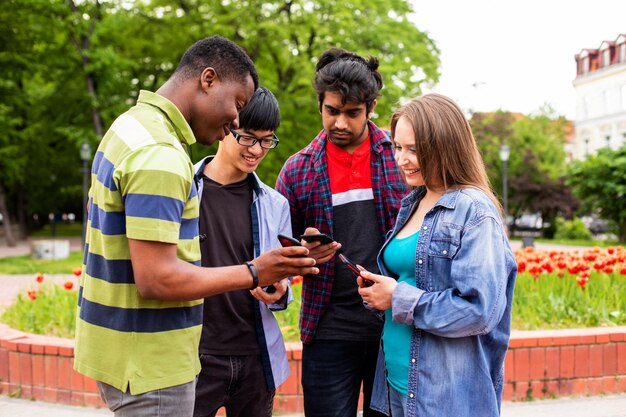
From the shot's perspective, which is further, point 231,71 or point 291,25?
point 291,25

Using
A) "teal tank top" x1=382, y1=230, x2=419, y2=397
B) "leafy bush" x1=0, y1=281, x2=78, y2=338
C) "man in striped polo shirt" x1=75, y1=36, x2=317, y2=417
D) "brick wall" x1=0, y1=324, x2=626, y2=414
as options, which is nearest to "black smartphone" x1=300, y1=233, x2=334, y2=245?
"teal tank top" x1=382, y1=230, x2=419, y2=397

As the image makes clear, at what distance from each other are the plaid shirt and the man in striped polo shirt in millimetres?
957

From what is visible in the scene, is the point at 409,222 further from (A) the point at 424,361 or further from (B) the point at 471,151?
(A) the point at 424,361

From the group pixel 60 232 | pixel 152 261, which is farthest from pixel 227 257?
pixel 60 232

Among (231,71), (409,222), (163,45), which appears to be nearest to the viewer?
(231,71)

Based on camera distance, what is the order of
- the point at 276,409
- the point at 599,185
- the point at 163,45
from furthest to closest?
the point at 599,185 < the point at 163,45 < the point at 276,409

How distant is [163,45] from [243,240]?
730 inches

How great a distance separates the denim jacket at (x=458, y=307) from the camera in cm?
209

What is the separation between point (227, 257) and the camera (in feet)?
8.98

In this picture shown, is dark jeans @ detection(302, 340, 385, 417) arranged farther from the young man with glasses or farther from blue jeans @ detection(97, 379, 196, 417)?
blue jeans @ detection(97, 379, 196, 417)

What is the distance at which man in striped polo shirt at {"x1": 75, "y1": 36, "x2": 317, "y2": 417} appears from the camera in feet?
5.61

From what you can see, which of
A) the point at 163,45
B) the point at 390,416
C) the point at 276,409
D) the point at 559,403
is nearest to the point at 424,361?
the point at 390,416

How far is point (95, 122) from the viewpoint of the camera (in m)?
20.0

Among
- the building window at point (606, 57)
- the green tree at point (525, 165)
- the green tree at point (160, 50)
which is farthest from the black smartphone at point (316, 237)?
the building window at point (606, 57)
